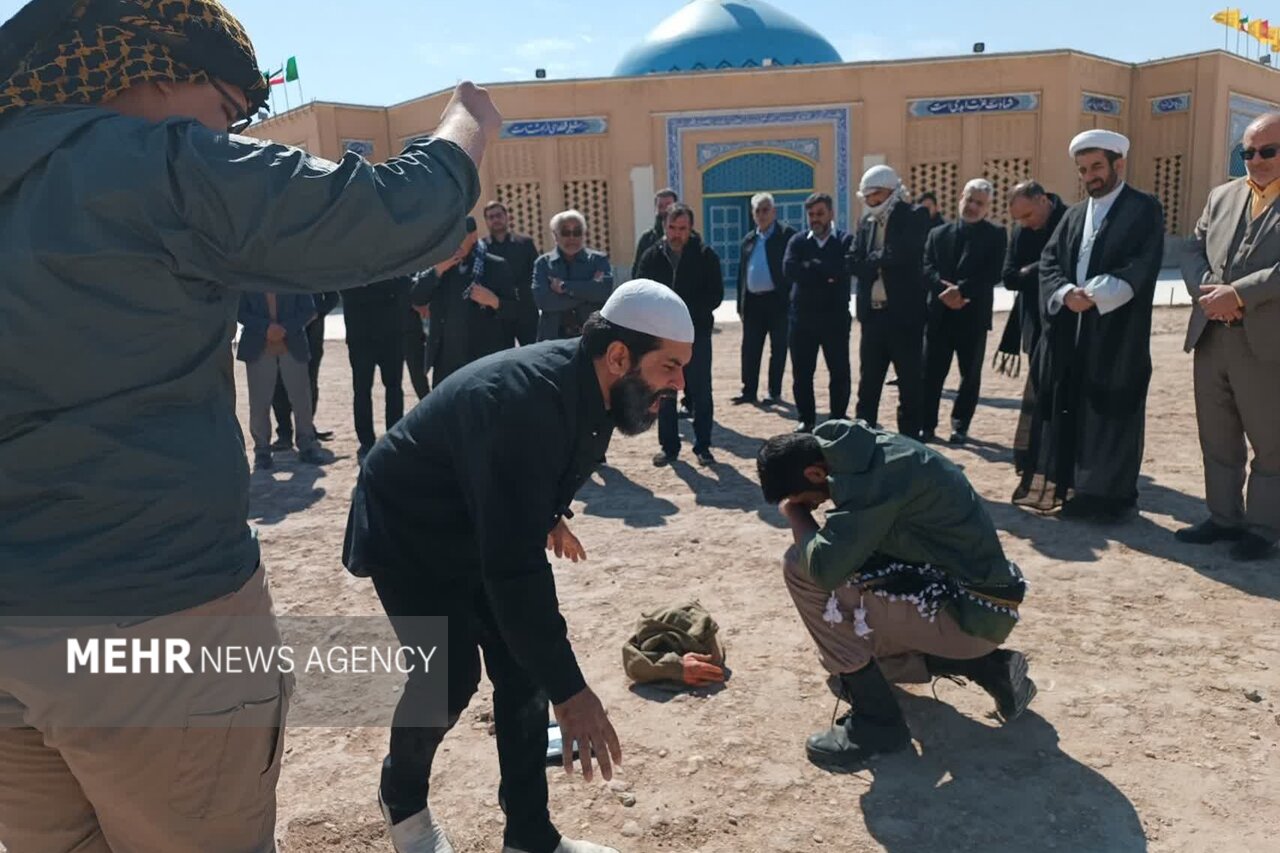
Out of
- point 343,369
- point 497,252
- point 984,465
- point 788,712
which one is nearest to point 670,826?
point 788,712

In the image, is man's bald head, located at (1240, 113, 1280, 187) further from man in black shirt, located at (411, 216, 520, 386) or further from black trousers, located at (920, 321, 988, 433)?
man in black shirt, located at (411, 216, 520, 386)

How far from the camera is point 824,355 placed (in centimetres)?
685

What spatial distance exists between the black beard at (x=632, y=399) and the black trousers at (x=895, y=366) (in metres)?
4.64

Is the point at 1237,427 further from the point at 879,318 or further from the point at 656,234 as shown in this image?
the point at 656,234

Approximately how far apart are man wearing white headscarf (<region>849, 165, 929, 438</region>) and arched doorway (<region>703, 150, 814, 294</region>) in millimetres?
15196

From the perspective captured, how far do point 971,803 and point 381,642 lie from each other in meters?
2.32

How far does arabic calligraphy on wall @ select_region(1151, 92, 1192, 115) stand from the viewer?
22.1 m

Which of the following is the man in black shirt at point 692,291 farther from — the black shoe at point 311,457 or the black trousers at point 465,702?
the black trousers at point 465,702

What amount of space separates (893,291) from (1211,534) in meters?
2.49

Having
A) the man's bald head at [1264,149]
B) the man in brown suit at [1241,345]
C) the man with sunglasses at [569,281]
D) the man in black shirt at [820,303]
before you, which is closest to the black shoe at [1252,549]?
the man in brown suit at [1241,345]

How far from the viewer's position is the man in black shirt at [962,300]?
679 centimetres

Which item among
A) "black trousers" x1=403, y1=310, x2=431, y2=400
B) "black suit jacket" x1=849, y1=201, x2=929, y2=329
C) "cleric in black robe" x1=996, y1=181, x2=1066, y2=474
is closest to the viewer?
"cleric in black robe" x1=996, y1=181, x2=1066, y2=474

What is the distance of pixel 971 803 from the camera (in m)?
2.61

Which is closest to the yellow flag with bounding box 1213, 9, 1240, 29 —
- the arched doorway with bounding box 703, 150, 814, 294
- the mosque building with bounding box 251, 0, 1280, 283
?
the mosque building with bounding box 251, 0, 1280, 283
